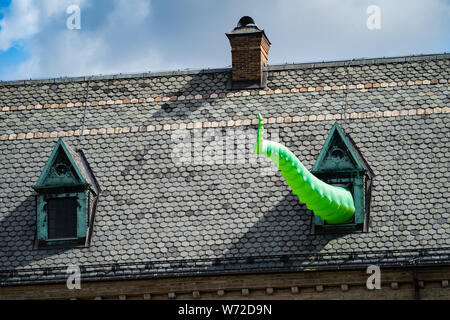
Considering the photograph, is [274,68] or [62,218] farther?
[274,68]

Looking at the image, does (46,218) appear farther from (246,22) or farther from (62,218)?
(246,22)

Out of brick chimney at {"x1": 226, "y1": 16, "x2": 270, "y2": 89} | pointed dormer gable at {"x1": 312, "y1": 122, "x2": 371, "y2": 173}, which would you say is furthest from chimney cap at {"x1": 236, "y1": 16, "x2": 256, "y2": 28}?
pointed dormer gable at {"x1": 312, "y1": 122, "x2": 371, "y2": 173}

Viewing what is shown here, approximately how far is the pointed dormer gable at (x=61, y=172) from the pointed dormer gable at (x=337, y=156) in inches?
262

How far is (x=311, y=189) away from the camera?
119ft

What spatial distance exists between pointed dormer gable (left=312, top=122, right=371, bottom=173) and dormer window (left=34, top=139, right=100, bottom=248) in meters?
6.56

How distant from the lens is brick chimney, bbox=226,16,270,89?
42.7 metres

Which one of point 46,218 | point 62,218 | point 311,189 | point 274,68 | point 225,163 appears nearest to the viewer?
point 311,189

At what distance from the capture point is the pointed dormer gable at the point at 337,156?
126ft

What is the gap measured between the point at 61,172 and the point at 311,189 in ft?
24.8

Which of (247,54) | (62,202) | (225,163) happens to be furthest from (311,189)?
(247,54)
